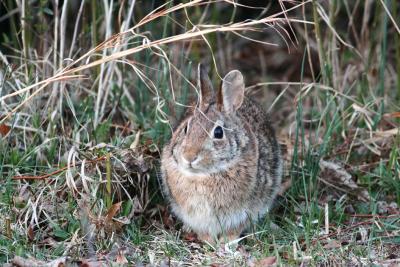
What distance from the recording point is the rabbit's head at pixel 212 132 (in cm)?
485

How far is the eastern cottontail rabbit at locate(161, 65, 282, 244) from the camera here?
4.93m

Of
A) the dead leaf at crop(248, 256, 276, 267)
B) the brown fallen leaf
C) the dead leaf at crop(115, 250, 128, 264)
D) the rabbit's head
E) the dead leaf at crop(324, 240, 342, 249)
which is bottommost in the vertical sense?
the dead leaf at crop(324, 240, 342, 249)

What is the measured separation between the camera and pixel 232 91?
5215 mm

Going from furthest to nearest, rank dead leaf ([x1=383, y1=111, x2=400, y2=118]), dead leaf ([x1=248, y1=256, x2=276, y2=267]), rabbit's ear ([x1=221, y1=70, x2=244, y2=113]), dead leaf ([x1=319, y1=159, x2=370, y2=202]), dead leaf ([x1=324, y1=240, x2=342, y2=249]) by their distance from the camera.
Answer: dead leaf ([x1=383, y1=111, x2=400, y2=118])
dead leaf ([x1=319, y1=159, x2=370, y2=202])
rabbit's ear ([x1=221, y1=70, x2=244, y2=113])
dead leaf ([x1=324, y1=240, x2=342, y2=249])
dead leaf ([x1=248, y1=256, x2=276, y2=267])

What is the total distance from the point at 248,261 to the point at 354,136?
1.87 m

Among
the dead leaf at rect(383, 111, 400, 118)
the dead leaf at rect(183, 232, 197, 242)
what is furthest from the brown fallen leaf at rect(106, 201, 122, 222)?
the dead leaf at rect(383, 111, 400, 118)

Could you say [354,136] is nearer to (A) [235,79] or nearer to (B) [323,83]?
(B) [323,83]

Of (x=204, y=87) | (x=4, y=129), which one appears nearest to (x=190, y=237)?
(x=204, y=87)

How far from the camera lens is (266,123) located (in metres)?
5.65

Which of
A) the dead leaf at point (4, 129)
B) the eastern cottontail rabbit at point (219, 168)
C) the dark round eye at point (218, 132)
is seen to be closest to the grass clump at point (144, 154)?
the dead leaf at point (4, 129)

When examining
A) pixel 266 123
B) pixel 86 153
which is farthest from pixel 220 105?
pixel 86 153

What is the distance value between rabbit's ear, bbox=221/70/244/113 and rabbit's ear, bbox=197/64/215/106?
4.7 inches

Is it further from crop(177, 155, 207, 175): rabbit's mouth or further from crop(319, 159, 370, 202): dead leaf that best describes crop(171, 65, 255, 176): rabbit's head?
crop(319, 159, 370, 202): dead leaf

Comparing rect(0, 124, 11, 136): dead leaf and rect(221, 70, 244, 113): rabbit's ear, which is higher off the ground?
rect(221, 70, 244, 113): rabbit's ear
